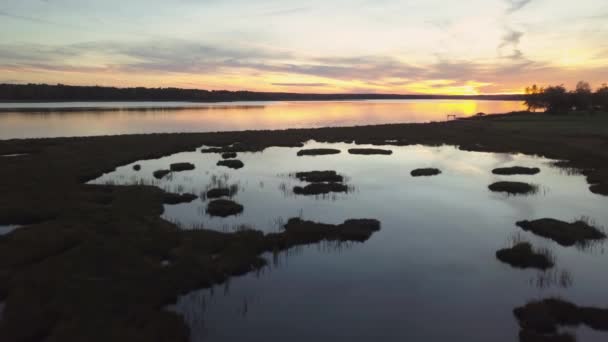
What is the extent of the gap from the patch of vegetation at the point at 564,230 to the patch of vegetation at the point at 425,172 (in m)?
15.8

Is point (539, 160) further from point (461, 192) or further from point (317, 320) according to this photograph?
point (317, 320)

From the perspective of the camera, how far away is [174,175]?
3816 centimetres

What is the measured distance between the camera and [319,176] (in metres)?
37.5

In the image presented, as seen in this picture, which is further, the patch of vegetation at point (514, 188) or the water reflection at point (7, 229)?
the patch of vegetation at point (514, 188)

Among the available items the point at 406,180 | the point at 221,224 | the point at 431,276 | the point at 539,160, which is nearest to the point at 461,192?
the point at 406,180

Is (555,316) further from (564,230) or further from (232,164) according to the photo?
(232,164)

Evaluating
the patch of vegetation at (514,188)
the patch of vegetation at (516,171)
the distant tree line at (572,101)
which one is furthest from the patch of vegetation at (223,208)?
the distant tree line at (572,101)

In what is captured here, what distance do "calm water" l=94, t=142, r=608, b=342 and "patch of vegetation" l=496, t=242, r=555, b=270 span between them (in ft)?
1.50

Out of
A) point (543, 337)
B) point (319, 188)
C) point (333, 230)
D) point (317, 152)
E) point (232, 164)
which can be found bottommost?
point (543, 337)

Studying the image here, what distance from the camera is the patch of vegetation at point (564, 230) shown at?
21141 millimetres

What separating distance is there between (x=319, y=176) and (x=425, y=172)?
34.6 feet

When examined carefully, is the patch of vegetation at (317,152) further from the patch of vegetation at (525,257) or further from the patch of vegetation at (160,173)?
the patch of vegetation at (525,257)

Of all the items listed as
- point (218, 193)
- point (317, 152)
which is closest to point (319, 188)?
point (218, 193)

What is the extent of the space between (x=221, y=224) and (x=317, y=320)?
11136mm
